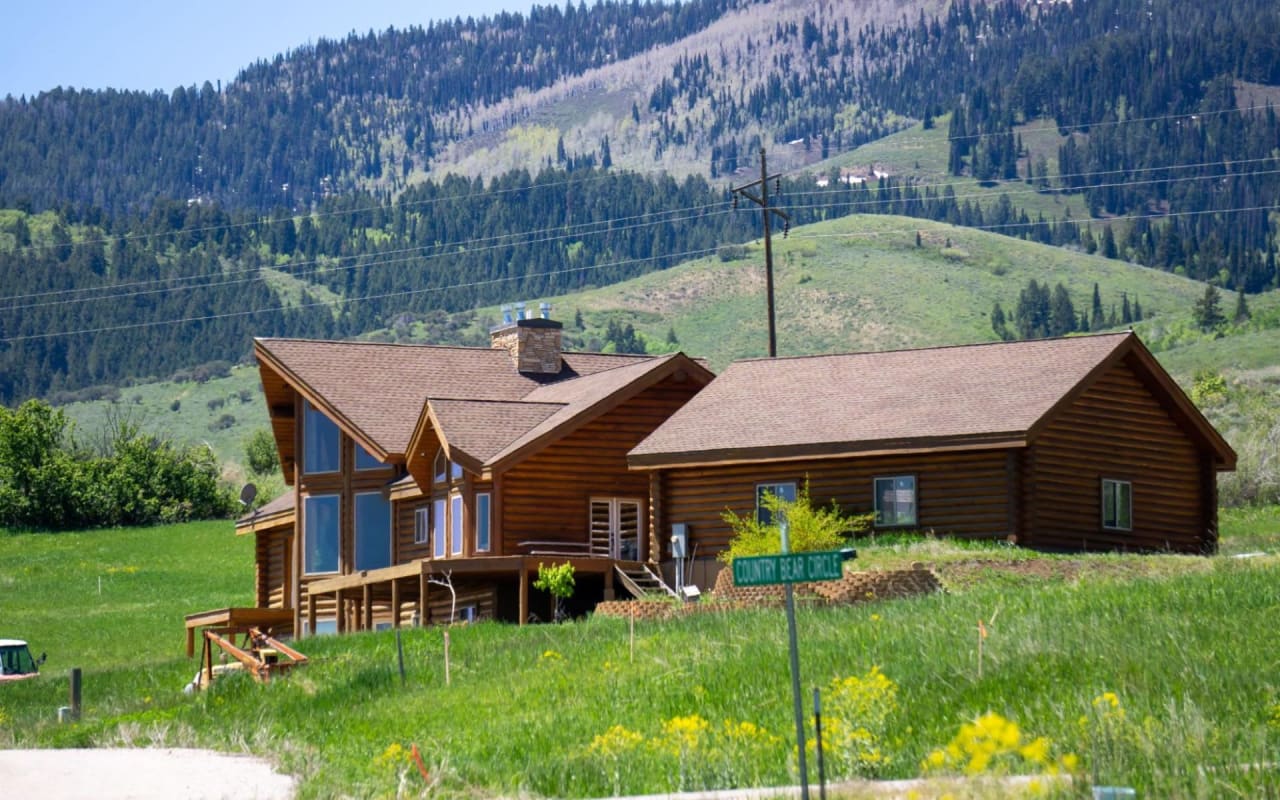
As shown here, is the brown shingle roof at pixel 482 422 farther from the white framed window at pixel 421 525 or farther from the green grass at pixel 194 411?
the green grass at pixel 194 411

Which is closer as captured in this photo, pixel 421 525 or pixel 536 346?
pixel 421 525

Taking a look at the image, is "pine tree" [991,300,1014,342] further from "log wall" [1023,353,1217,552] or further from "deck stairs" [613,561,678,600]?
"deck stairs" [613,561,678,600]

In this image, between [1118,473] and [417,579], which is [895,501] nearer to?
[1118,473]

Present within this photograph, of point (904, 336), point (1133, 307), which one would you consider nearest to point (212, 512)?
point (904, 336)

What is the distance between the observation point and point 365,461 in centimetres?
5103

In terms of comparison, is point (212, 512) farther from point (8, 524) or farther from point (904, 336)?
point (904, 336)

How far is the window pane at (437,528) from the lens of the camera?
158 feet

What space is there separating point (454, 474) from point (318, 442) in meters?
6.22

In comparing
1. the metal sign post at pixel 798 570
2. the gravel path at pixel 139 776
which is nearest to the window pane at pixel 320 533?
the gravel path at pixel 139 776

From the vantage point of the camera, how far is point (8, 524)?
88.6 m

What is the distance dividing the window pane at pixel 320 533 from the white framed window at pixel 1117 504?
19560 mm

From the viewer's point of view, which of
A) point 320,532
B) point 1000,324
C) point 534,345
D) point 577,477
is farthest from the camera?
point 1000,324

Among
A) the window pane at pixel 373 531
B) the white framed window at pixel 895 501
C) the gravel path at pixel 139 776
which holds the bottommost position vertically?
the gravel path at pixel 139 776

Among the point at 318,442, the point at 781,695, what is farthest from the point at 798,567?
the point at 318,442
